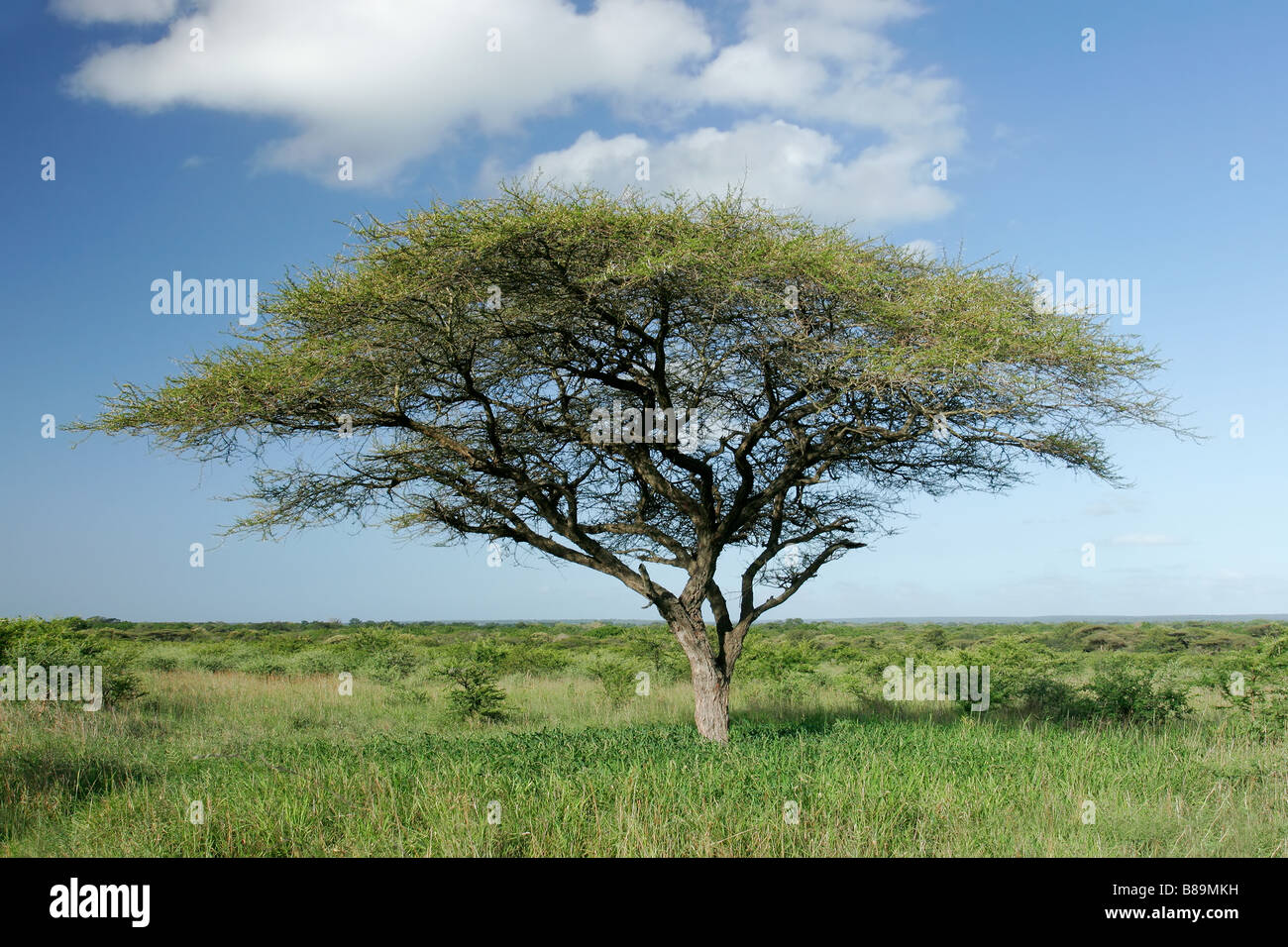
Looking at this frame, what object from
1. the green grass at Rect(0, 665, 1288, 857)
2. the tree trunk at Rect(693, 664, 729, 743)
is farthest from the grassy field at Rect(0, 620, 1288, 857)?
the tree trunk at Rect(693, 664, 729, 743)

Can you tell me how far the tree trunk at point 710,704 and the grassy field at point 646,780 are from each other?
1.08 ft

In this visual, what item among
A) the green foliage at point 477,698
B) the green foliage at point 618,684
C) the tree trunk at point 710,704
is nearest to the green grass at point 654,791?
the tree trunk at point 710,704

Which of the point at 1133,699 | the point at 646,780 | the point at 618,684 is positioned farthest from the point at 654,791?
the point at 618,684

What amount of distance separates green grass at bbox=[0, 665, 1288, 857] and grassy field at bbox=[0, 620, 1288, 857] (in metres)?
0.03

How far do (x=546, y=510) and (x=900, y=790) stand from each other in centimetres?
587

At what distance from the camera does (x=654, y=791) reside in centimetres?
711

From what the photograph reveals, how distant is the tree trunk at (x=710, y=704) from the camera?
1123cm

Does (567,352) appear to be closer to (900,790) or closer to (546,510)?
(546,510)

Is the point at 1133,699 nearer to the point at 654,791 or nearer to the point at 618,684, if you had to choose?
the point at 618,684

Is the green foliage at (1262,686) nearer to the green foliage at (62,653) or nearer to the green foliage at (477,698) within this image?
the green foliage at (477,698)

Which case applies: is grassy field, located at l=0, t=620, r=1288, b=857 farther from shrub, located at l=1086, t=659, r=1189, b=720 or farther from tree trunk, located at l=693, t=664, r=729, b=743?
tree trunk, located at l=693, t=664, r=729, b=743

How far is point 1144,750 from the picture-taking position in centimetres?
985
